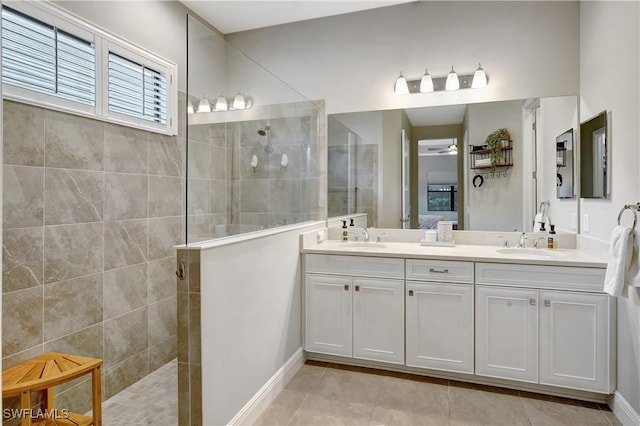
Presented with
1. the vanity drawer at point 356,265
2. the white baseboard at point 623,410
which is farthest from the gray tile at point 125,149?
the white baseboard at point 623,410

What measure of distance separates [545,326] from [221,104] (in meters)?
2.35

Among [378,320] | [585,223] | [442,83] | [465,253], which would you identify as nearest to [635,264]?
[585,223]

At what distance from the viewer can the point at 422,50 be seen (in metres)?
3.20

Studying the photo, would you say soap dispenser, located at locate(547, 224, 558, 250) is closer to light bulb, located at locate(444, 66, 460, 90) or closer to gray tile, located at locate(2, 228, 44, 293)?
light bulb, located at locate(444, 66, 460, 90)

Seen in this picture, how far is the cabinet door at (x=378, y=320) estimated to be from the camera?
2.72 meters

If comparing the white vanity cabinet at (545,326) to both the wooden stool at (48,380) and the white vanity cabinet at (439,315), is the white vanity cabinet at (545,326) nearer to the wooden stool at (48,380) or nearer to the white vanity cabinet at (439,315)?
the white vanity cabinet at (439,315)

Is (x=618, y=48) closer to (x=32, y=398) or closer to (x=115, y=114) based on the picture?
(x=115, y=114)

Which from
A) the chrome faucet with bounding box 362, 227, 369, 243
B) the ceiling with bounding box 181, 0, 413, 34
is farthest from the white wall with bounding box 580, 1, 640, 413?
the chrome faucet with bounding box 362, 227, 369, 243

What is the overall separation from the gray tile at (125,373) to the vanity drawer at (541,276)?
235cm

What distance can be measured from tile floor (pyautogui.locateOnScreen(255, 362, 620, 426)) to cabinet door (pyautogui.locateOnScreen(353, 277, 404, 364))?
0.57ft

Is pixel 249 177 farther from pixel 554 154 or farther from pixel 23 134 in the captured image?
pixel 554 154

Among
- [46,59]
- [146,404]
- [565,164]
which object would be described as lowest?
[146,404]

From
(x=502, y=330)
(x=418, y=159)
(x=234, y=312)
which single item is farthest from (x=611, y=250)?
(x=234, y=312)

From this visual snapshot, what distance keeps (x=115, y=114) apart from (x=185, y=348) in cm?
158
